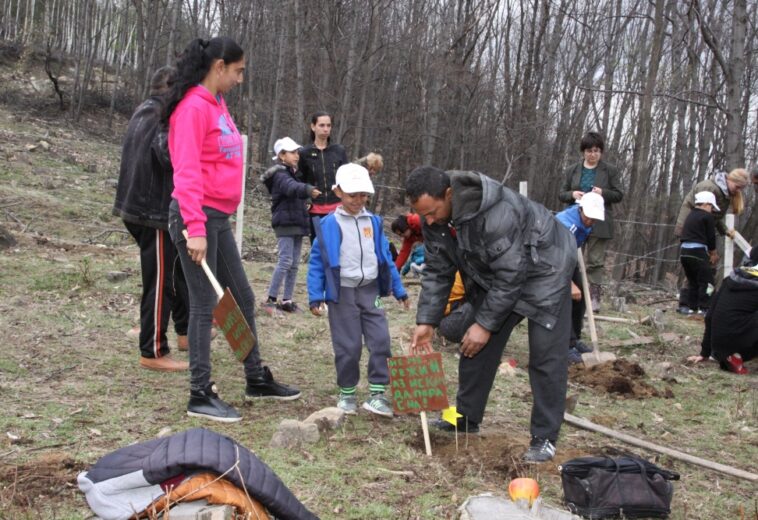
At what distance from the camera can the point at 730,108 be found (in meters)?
10.7

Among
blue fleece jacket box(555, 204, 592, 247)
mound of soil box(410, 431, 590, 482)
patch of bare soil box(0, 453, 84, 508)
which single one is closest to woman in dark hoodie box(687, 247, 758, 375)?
blue fleece jacket box(555, 204, 592, 247)

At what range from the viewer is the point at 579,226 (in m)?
6.23

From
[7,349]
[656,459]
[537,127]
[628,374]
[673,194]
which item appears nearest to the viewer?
[656,459]

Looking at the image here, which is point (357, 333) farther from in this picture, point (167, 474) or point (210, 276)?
point (167, 474)

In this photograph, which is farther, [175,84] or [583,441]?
[583,441]

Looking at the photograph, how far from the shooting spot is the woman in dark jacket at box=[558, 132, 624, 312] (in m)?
8.05

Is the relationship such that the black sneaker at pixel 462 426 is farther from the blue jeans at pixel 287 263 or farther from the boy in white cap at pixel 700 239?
the boy in white cap at pixel 700 239

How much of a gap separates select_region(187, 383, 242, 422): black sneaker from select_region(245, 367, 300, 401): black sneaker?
378 millimetres

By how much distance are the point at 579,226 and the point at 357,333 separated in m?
2.49

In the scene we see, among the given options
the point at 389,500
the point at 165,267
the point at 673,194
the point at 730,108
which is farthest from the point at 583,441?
the point at 673,194

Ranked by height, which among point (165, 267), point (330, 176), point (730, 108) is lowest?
point (165, 267)

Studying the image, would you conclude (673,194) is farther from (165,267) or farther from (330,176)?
(165,267)

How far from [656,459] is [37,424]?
3.41 metres

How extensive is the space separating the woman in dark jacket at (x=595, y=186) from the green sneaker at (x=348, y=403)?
4.01 metres
